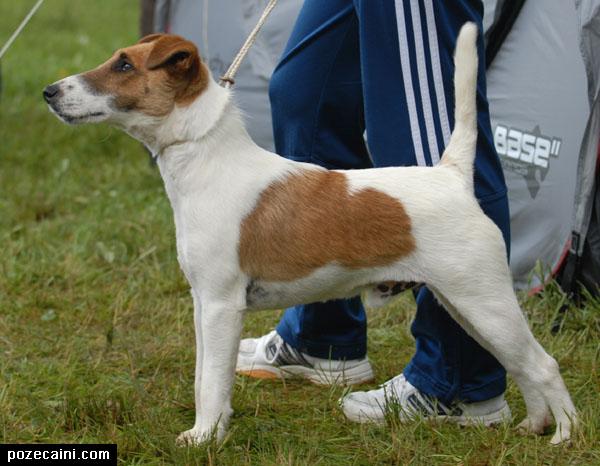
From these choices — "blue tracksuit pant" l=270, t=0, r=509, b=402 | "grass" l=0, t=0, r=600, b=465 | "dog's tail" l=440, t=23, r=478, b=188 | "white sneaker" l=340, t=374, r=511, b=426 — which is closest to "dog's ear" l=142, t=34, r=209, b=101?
"blue tracksuit pant" l=270, t=0, r=509, b=402

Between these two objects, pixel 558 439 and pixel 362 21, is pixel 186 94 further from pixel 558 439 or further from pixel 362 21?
pixel 558 439

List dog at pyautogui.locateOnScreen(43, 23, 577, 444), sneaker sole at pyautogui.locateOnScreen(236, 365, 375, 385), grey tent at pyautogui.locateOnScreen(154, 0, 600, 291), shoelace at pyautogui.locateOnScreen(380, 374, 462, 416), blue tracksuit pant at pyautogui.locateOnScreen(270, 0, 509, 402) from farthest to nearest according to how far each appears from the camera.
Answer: grey tent at pyautogui.locateOnScreen(154, 0, 600, 291) → sneaker sole at pyautogui.locateOnScreen(236, 365, 375, 385) → shoelace at pyautogui.locateOnScreen(380, 374, 462, 416) → blue tracksuit pant at pyautogui.locateOnScreen(270, 0, 509, 402) → dog at pyautogui.locateOnScreen(43, 23, 577, 444)

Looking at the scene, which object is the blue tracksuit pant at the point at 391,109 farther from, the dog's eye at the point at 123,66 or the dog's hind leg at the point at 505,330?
the dog's eye at the point at 123,66

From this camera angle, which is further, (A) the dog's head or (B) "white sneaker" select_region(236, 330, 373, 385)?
(B) "white sneaker" select_region(236, 330, 373, 385)

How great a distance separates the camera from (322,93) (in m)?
2.93

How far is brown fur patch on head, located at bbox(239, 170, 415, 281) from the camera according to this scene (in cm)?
251

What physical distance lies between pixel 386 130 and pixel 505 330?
0.62 m

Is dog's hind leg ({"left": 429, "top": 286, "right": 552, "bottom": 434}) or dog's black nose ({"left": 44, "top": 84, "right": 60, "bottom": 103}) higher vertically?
dog's black nose ({"left": 44, "top": 84, "right": 60, "bottom": 103})

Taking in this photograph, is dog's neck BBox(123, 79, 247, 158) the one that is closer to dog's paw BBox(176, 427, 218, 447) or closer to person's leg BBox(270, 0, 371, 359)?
person's leg BBox(270, 0, 371, 359)

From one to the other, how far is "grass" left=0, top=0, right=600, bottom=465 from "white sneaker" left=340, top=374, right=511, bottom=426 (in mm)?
44

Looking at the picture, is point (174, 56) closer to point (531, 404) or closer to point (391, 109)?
point (391, 109)

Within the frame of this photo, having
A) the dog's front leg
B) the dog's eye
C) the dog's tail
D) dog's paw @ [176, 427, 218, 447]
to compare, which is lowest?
dog's paw @ [176, 427, 218, 447]

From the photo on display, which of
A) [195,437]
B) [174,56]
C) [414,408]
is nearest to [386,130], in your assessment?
[174,56]

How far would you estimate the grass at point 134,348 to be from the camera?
2.69 m
